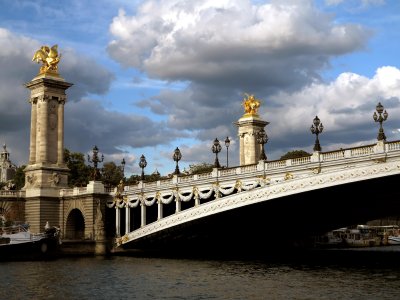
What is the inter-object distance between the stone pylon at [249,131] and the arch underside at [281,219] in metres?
13.8

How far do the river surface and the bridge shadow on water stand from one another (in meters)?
4.40

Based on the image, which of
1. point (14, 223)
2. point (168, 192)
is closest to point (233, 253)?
point (168, 192)

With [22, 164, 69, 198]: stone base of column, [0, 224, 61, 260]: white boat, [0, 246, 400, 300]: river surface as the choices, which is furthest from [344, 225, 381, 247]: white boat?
[0, 224, 61, 260]: white boat

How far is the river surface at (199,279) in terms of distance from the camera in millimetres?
Result: 28562

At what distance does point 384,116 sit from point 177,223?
1864 centimetres

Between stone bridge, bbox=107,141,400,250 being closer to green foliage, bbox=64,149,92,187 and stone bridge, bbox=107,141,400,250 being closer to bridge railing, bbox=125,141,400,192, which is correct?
bridge railing, bbox=125,141,400,192

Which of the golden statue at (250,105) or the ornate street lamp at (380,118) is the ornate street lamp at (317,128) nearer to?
the ornate street lamp at (380,118)

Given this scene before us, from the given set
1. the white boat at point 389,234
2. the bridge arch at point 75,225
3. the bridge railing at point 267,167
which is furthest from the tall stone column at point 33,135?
the white boat at point 389,234

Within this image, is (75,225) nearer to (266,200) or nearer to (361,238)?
(266,200)

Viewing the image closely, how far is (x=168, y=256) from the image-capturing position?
53.6 meters

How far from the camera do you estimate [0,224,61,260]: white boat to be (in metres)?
49.4

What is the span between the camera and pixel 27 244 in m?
50.2

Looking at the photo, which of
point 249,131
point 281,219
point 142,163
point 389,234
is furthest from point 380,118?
point 389,234

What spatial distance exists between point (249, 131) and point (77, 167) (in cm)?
2547
